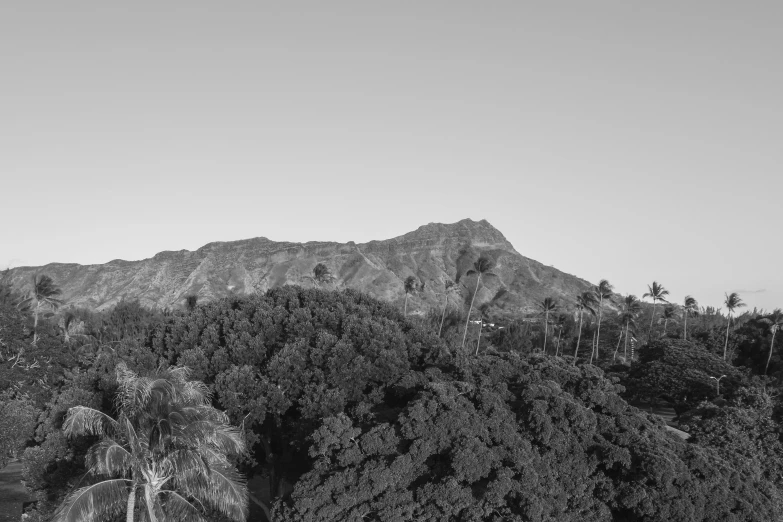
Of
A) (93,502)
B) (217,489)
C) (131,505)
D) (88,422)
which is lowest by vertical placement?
(131,505)

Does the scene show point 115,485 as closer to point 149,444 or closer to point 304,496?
point 149,444

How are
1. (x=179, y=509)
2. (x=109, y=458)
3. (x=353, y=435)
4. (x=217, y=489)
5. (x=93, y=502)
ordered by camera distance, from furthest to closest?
(x=353, y=435), (x=179, y=509), (x=217, y=489), (x=93, y=502), (x=109, y=458)

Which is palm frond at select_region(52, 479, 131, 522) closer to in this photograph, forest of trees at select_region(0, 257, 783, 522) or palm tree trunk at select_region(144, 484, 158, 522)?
forest of trees at select_region(0, 257, 783, 522)

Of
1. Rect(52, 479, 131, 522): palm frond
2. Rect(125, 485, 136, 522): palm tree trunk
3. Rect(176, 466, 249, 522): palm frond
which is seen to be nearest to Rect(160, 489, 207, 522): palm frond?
Rect(176, 466, 249, 522): palm frond

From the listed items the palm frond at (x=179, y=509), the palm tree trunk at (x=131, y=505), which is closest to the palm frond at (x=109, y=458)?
the palm tree trunk at (x=131, y=505)

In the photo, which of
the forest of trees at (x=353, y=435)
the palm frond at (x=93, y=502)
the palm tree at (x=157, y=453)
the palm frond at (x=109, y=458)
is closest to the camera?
the palm frond at (x=93, y=502)

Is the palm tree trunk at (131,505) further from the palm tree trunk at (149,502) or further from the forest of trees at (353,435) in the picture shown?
the palm tree trunk at (149,502)

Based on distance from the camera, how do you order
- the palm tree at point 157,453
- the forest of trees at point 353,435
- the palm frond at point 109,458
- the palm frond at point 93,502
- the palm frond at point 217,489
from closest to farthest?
the palm frond at point 93,502 → the palm frond at point 109,458 → the palm tree at point 157,453 → the palm frond at point 217,489 → the forest of trees at point 353,435

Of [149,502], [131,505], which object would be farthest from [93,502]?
[149,502]

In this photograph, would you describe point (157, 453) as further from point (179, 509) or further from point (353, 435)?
point (353, 435)
